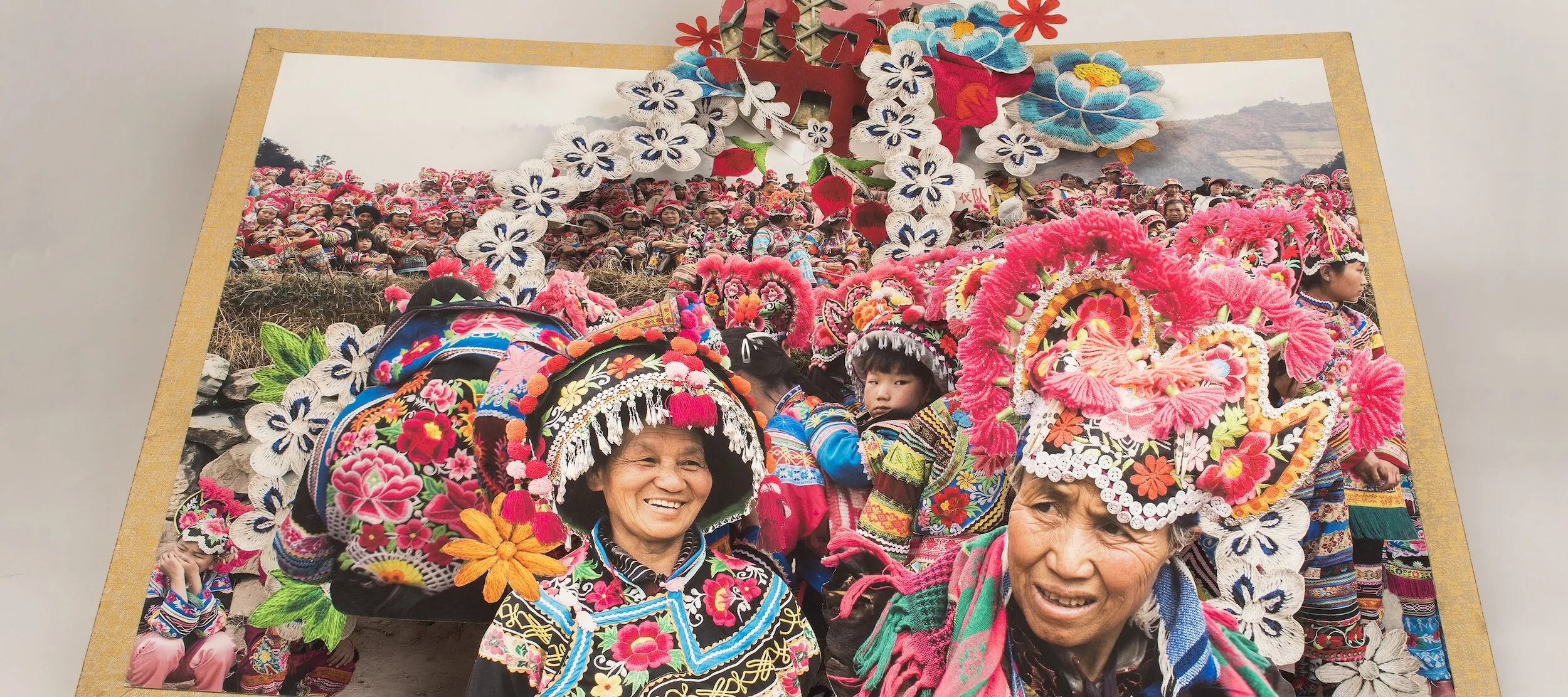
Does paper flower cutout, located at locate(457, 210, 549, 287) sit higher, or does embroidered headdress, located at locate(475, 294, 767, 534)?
paper flower cutout, located at locate(457, 210, 549, 287)

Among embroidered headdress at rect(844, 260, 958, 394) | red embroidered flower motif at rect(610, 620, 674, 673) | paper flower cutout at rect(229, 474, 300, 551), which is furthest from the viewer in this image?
paper flower cutout at rect(229, 474, 300, 551)

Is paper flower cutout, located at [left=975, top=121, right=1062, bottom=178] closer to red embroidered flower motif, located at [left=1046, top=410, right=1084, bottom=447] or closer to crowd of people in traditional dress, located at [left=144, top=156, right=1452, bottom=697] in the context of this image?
crowd of people in traditional dress, located at [left=144, top=156, right=1452, bottom=697]

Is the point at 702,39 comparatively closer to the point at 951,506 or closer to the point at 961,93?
the point at 961,93

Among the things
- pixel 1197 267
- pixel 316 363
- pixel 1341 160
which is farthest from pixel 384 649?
pixel 1341 160

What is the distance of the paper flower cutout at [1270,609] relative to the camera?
2904 mm

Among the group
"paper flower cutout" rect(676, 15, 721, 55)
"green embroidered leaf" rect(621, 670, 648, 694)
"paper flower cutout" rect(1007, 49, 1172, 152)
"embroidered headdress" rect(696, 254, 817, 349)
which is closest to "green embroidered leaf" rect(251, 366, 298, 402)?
"embroidered headdress" rect(696, 254, 817, 349)

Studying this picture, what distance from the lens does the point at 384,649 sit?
3.43 metres

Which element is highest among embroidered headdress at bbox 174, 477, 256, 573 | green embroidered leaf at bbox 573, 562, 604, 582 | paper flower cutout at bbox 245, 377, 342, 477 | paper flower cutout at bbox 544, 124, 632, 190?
paper flower cutout at bbox 544, 124, 632, 190

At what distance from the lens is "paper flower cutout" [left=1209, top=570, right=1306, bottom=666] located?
2904 mm

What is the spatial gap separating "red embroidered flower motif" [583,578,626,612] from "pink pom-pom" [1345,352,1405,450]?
1.97 meters

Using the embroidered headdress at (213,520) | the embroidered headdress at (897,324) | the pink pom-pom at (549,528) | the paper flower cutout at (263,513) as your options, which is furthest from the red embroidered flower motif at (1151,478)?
the embroidered headdress at (213,520)

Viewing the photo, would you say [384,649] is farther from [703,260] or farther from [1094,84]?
[1094,84]

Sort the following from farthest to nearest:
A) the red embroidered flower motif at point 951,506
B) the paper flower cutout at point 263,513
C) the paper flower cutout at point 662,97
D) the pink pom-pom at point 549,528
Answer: the paper flower cutout at point 662,97
the paper flower cutout at point 263,513
the red embroidered flower motif at point 951,506
the pink pom-pom at point 549,528

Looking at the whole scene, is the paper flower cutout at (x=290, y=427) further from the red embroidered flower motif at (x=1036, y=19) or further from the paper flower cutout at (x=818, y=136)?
the red embroidered flower motif at (x=1036, y=19)
